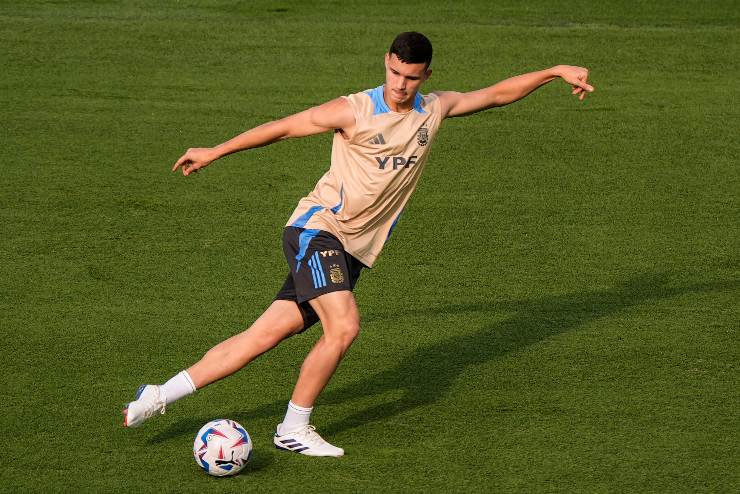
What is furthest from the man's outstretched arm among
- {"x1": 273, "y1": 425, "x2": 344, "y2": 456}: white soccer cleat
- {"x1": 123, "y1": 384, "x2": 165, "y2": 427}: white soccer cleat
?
{"x1": 123, "y1": 384, "x2": 165, "y2": 427}: white soccer cleat

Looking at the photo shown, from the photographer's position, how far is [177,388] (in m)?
6.78

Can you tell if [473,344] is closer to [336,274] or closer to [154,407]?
[336,274]

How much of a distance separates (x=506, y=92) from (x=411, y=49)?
1.01m

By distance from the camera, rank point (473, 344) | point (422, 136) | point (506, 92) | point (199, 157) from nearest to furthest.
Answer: point (199, 157)
point (422, 136)
point (506, 92)
point (473, 344)

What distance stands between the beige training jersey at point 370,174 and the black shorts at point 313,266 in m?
0.04

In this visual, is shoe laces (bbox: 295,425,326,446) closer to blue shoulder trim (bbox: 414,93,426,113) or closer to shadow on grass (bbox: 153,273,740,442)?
shadow on grass (bbox: 153,273,740,442)

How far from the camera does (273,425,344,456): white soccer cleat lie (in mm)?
6656

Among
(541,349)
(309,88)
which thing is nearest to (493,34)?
(309,88)

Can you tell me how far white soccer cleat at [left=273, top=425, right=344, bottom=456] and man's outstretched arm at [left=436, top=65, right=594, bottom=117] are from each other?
6.34ft

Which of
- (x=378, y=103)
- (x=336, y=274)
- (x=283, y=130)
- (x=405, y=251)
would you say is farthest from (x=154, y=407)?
(x=405, y=251)

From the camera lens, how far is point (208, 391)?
751 centimetres

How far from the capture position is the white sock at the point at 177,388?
6.76 meters

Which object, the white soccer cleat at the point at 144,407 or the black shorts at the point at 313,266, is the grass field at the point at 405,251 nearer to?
the white soccer cleat at the point at 144,407

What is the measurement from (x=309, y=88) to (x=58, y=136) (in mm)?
2758
